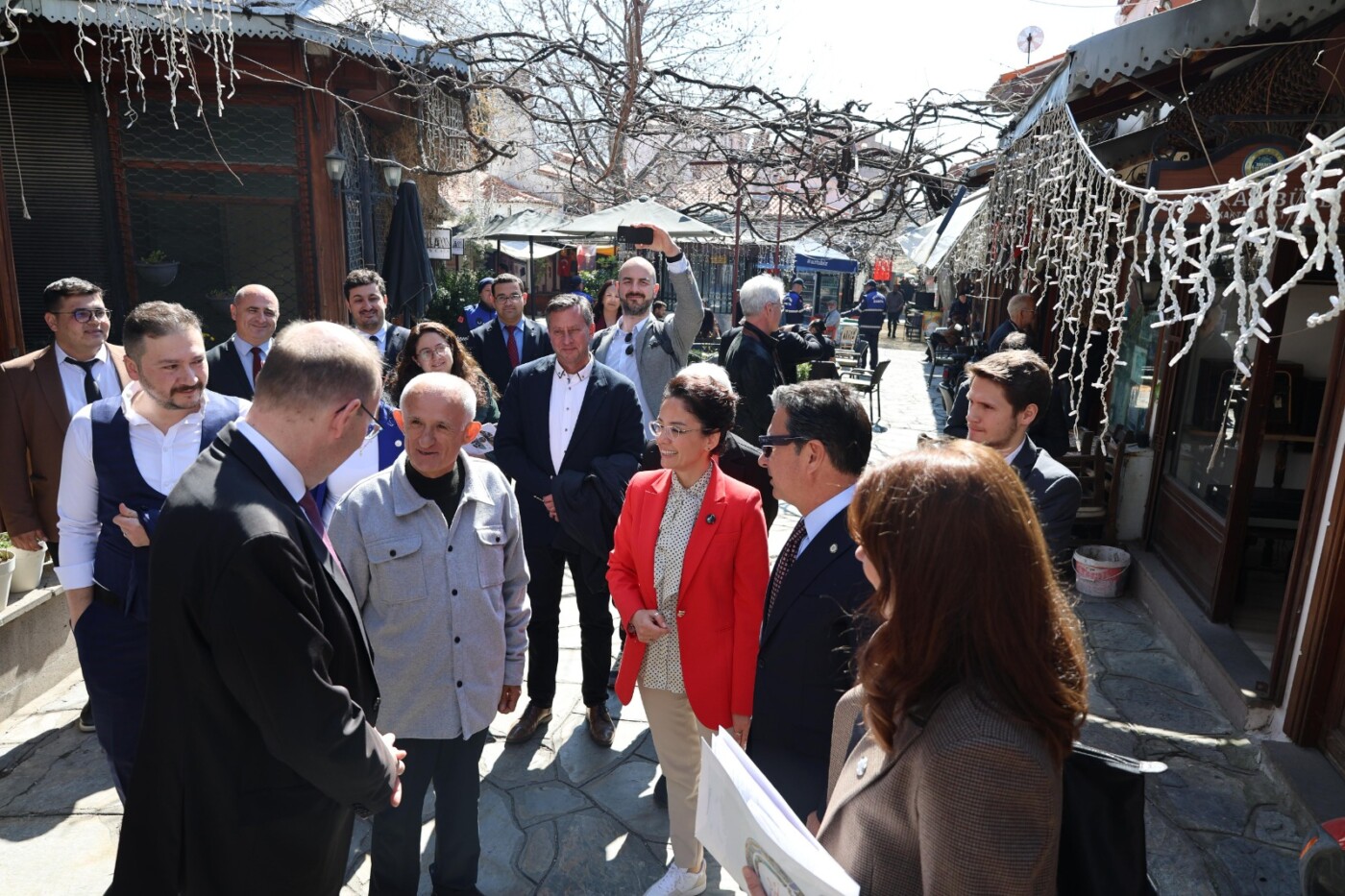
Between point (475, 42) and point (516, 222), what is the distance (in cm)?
974

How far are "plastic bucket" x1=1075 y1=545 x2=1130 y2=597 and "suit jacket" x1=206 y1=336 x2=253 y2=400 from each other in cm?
558

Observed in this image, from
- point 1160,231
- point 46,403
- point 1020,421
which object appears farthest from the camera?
point 1160,231

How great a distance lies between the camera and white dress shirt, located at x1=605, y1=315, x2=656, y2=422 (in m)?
5.37

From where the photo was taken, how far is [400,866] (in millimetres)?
2760

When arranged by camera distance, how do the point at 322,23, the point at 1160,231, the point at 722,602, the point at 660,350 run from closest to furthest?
the point at 722,602, the point at 1160,231, the point at 660,350, the point at 322,23

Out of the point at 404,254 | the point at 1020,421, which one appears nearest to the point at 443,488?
the point at 1020,421

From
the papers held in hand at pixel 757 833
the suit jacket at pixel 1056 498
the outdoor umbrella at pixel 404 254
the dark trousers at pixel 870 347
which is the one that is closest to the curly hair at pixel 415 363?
the suit jacket at pixel 1056 498

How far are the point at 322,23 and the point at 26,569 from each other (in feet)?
16.0

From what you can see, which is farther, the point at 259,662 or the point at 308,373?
the point at 308,373

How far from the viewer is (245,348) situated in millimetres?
4621

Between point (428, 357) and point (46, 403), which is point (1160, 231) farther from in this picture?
point (46, 403)

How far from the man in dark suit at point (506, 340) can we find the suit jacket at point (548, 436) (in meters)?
1.78

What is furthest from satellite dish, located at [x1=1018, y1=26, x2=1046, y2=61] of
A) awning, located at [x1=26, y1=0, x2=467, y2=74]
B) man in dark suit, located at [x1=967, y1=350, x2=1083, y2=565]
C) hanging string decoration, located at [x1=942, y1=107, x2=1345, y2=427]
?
man in dark suit, located at [x1=967, y1=350, x2=1083, y2=565]

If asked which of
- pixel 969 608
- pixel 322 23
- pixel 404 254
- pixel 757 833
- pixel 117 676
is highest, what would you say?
pixel 322 23
